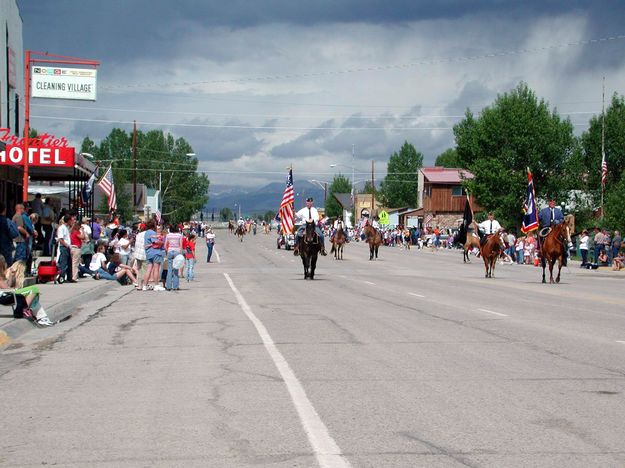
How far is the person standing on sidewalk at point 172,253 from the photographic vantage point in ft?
89.6

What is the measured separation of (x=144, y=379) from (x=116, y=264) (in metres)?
22.4

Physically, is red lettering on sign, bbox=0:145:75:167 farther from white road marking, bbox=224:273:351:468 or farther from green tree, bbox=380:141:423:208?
green tree, bbox=380:141:423:208

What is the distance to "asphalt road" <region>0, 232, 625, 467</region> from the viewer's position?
717cm

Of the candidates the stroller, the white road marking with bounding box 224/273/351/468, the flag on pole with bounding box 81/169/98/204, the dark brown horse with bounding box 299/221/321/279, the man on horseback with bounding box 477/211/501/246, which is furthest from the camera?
the flag on pole with bounding box 81/169/98/204

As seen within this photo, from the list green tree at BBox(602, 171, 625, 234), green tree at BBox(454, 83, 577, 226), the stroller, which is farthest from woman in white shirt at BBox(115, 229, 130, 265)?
green tree at BBox(454, 83, 577, 226)

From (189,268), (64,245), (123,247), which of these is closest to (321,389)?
(64,245)

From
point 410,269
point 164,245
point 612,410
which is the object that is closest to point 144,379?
point 612,410

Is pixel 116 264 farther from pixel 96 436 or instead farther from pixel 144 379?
pixel 96 436

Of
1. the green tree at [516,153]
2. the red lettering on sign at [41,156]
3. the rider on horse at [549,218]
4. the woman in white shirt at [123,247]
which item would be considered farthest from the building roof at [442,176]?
the red lettering on sign at [41,156]

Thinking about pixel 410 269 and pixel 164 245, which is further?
pixel 410 269

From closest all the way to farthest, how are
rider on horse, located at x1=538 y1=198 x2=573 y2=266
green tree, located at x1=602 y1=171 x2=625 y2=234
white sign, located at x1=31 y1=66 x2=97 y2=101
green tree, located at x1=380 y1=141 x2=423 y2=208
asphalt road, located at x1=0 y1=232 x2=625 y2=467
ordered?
A: asphalt road, located at x1=0 y1=232 x2=625 y2=467
rider on horse, located at x1=538 y1=198 x2=573 y2=266
white sign, located at x1=31 y1=66 x2=97 y2=101
green tree, located at x1=602 y1=171 x2=625 y2=234
green tree, located at x1=380 y1=141 x2=423 y2=208

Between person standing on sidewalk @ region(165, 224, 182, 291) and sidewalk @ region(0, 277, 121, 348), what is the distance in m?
1.98

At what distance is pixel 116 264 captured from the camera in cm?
3256

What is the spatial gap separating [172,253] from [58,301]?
5.90m
